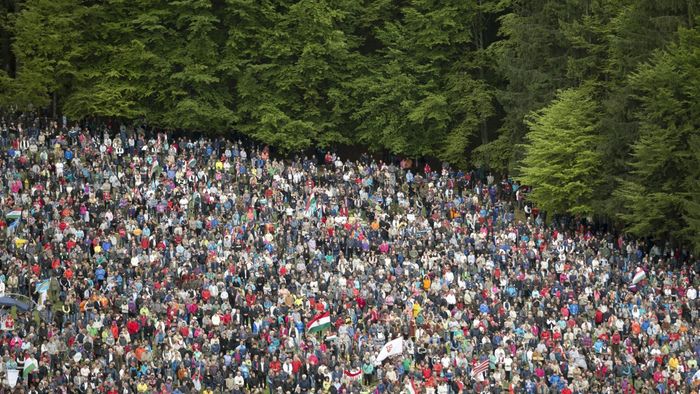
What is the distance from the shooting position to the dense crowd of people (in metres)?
43.1

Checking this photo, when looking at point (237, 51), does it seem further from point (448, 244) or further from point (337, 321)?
point (337, 321)

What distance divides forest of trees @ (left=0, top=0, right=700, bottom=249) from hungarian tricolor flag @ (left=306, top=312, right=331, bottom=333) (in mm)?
14574

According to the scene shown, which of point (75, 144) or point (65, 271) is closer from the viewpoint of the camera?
point (65, 271)

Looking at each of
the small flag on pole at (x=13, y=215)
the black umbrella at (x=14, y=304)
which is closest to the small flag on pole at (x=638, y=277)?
the black umbrella at (x=14, y=304)

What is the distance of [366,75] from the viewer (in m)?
65.1

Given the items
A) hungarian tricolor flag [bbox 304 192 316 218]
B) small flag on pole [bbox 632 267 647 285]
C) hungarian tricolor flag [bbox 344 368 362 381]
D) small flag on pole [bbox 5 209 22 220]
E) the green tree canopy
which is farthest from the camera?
the green tree canopy

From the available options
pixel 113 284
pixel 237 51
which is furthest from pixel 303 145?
pixel 113 284

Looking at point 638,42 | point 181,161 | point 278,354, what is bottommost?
point 278,354

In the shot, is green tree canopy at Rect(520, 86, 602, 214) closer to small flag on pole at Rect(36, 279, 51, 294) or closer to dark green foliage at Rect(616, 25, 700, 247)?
dark green foliage at Rect(616, 25, 700, 247)

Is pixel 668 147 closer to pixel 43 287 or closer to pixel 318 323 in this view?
pixel 318 323

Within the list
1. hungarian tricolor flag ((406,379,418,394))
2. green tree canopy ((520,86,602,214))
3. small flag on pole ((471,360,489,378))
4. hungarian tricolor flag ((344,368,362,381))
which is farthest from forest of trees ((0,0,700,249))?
hungarian tricolor flag ((344,368,362,381))

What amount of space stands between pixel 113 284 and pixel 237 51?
2075 centimetres

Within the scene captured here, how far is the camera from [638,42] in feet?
179

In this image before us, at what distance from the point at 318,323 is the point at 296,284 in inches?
103
